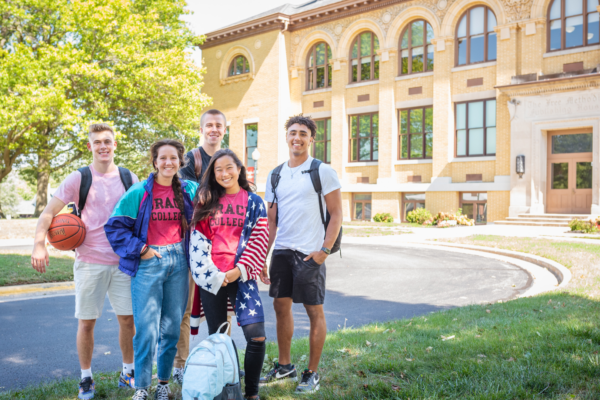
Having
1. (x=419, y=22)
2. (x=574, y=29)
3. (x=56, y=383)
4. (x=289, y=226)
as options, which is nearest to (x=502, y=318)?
(x=289, y=226)

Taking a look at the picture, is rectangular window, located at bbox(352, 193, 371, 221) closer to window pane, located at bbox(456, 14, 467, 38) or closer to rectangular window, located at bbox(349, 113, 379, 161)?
rectangular window, located at bbox(349, 113, 379, 161)

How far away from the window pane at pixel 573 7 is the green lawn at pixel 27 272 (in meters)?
22.9

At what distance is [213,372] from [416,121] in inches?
981

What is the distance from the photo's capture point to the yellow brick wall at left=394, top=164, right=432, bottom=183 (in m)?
25.9

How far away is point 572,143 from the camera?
73.3 ft

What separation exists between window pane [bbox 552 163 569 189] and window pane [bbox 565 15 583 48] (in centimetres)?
543

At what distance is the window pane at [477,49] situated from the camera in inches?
961

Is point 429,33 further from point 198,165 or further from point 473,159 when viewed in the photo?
point 198,165

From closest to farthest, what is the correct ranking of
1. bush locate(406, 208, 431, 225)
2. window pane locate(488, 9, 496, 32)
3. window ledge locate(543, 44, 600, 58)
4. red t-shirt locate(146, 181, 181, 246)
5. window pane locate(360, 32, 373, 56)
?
red t-shirt locate(146, 181, 181, 246) → window ledge locate(543, 44, 600, 58) → window pane locate(488, 9, 496, 32) → bush locate(406, 208, 431, 225) → window pane locate(360, 32, 373, 56)

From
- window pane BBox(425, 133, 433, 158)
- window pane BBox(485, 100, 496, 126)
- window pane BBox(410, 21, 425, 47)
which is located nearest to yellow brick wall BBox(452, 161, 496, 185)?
window pane BBox(425, 133, 433, 158)

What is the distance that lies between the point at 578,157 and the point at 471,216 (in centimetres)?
540

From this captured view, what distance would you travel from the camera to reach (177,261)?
3809 millimetres

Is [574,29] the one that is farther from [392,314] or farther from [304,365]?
[304,365]

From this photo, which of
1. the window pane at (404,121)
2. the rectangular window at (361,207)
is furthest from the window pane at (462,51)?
the rectangular window at (361,207)
